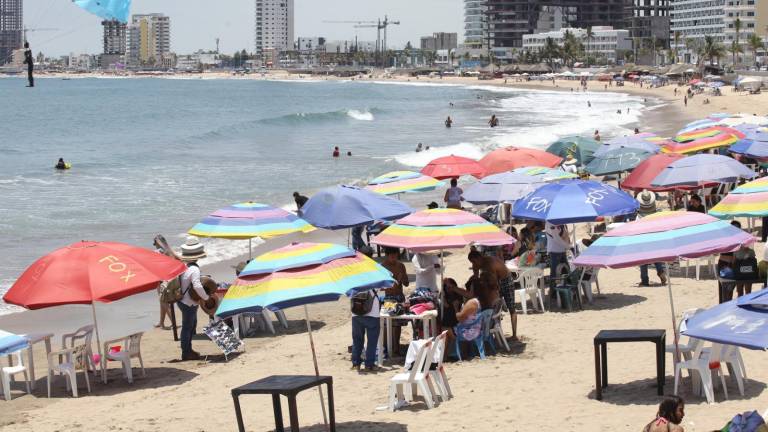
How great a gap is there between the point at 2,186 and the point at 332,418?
32.3 m

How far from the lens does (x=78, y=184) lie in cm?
3716

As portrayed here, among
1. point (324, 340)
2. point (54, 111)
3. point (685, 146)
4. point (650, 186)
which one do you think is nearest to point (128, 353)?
point (324, 340)

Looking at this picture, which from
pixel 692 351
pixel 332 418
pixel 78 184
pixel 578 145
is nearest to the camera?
pixel 332 418

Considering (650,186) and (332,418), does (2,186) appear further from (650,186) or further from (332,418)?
(332,418)

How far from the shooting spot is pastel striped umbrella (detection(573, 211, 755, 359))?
324 inches

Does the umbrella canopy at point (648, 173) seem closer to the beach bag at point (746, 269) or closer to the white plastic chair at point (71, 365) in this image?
the beach bag at point (746, 269)

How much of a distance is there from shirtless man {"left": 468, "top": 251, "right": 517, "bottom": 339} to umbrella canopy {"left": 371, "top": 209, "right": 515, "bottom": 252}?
17 cm

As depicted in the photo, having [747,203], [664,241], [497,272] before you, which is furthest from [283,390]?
[747,203]

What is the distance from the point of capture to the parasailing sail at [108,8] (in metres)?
13.5

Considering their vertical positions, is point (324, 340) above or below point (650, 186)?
below

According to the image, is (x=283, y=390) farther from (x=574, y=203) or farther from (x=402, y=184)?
(x=402, y=184)

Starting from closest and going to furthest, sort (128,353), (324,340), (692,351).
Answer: (692,351) < (128,353) < (324,340)

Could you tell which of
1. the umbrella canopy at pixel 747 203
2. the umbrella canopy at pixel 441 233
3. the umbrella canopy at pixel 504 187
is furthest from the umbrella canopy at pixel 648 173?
the umbrella canopy at pixel 441 233

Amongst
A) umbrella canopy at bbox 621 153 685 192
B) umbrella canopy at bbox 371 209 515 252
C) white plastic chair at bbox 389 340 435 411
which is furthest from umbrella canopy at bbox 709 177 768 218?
white plastic chair at bbox 389 340 435 411
